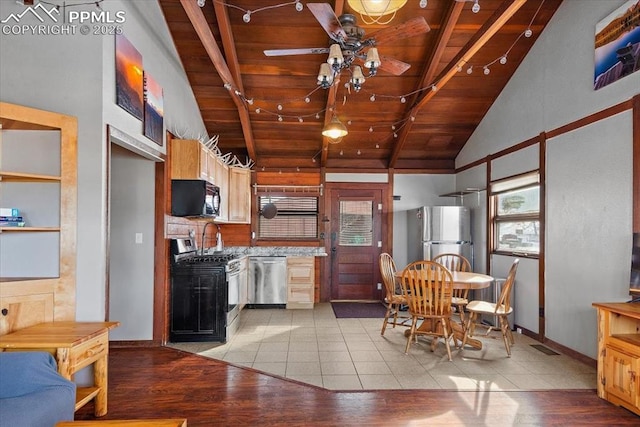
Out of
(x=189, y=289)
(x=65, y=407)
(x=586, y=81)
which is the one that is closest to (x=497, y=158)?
(x=586, y=81)

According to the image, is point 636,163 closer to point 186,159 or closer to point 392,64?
point 392,64

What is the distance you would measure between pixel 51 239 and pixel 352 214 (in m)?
4.88

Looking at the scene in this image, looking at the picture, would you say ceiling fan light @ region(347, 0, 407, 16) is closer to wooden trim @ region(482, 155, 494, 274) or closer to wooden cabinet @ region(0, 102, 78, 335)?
wooden cabinet @ region(0, 102, 78, 335)

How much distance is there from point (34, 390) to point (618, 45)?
4971mm

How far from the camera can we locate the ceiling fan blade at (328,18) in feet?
9.11

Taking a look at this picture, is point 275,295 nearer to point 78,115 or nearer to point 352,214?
point 352,214

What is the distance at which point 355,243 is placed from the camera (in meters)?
6.83

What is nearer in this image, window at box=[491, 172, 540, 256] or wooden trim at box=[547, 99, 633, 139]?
wooden trim at box=[547, 99, 633, 139]

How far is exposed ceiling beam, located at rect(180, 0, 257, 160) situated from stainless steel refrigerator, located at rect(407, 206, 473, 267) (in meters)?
3.04

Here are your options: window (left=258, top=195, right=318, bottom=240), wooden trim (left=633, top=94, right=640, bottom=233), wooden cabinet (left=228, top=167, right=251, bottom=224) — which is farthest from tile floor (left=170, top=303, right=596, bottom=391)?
window (left=258, top=195, right=318, bottom=240)

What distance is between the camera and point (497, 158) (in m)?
5.35

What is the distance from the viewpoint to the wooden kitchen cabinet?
4.29 metres

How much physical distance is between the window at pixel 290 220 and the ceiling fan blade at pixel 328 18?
3.91 meters

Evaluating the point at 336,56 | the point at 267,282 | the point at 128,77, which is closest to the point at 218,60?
the point at 128,77
